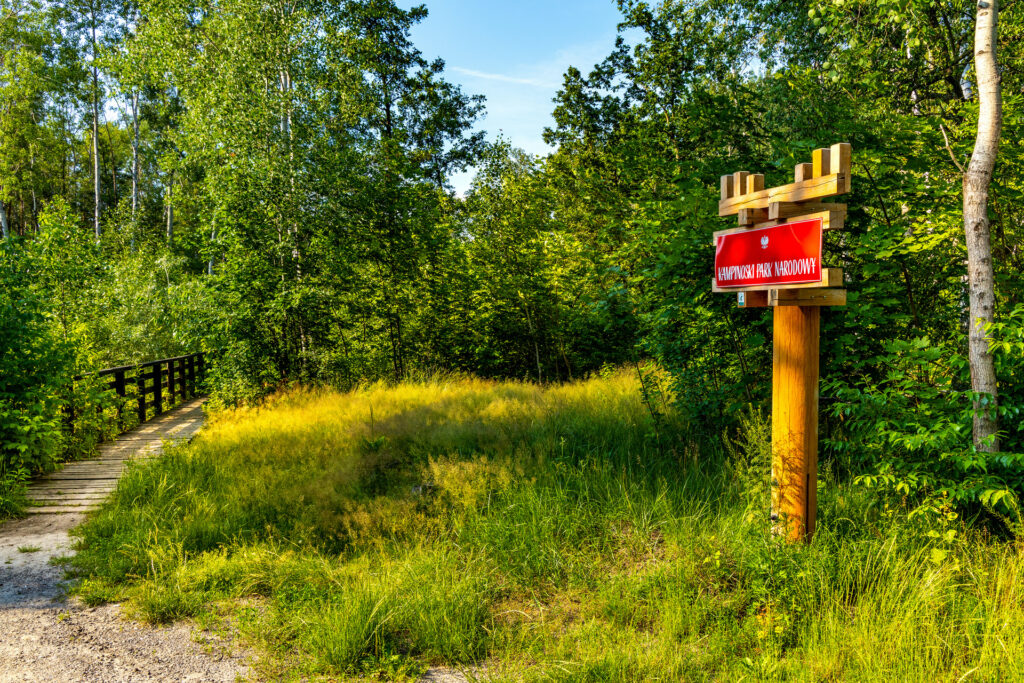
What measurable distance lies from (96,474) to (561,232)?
11596mm

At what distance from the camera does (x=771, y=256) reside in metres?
4.13

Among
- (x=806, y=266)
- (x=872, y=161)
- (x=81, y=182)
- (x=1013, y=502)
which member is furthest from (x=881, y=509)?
(x=81, y=182)

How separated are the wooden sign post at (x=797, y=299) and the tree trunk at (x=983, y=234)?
1084 millimetres

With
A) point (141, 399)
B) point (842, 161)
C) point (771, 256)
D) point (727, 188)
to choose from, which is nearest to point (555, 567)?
point (771, 256)

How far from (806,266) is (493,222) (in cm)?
1177

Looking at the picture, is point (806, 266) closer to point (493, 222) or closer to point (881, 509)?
point (881, 509)

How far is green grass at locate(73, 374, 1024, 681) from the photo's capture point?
10.8 ft

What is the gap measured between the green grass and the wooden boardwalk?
0.81m

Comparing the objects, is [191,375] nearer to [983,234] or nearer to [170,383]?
[170,383]

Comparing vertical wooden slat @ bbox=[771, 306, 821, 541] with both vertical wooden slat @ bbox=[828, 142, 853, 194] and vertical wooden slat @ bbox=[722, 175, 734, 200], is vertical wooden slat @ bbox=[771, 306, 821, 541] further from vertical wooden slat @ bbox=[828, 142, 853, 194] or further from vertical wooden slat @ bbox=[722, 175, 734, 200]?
vertical wooden slat @ bbox=[722, 175, 734, 200]

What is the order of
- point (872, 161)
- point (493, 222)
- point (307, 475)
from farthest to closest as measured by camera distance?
1. point (493, 222)
2. point (307, 475)
3. point (872, 161)

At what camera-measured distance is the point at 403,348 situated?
15.2 m

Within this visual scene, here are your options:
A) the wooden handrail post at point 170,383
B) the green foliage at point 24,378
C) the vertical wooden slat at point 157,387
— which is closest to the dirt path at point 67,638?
the green foliage at point 24,378

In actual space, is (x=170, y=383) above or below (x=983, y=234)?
below
